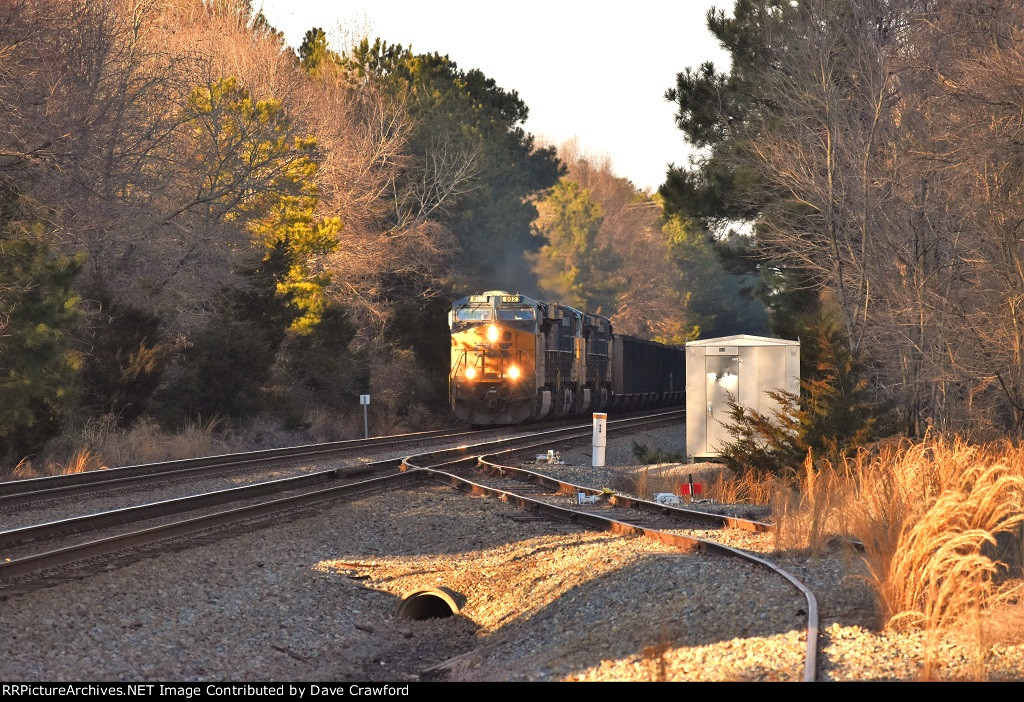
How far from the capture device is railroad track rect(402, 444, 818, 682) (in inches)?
364

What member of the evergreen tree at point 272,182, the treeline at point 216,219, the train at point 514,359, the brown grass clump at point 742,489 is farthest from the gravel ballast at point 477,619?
the evergreen tree at point 272,182

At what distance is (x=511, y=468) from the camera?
1897 centimetres

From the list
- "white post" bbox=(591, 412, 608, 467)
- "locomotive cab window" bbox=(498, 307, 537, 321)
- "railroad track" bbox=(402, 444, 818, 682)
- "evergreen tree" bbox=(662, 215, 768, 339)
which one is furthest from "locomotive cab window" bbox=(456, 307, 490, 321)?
"evergreen tree" bbox=(662, 215, 768, 339)

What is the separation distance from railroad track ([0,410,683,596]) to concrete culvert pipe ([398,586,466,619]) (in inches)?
99.7

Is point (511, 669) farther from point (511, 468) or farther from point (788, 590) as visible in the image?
point (511, 468)

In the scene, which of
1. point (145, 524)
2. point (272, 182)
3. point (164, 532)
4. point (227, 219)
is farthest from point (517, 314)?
point (164, 532)

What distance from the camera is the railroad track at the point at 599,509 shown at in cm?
925

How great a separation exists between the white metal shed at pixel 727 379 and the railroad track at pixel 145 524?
5.47 metres

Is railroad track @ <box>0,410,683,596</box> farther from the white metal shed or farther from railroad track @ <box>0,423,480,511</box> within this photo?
the white metal shed

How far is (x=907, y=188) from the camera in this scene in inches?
813

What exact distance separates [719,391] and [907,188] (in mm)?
4954

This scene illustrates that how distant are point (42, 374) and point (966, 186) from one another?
15.4 m

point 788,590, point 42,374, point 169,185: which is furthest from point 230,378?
point 788,590
